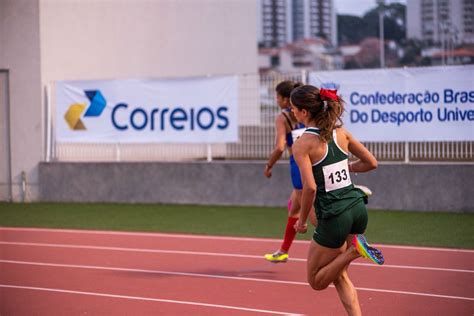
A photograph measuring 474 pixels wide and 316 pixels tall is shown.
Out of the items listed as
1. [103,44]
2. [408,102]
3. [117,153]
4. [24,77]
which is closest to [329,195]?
[408,102]

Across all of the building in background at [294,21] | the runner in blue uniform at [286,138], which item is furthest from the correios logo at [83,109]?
the building in background at [294,21]

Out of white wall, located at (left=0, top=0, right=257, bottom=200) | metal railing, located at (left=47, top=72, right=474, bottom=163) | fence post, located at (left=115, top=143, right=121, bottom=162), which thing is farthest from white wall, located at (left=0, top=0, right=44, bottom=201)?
fence post, located at (left=115, top=143, right=121, bottom=162)

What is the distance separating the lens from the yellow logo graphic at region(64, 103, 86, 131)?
60.6 feet

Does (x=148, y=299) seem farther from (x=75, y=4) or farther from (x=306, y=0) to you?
(x=306, y=0)

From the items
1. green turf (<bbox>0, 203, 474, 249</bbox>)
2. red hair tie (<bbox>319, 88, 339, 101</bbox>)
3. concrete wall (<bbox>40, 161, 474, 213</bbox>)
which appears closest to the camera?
red hair tie (<bbox>319, 88, 339, 101</bbox>)

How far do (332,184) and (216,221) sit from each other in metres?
8.55

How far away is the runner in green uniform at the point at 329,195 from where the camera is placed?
6.26 m

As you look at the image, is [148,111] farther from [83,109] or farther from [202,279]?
[202,279]

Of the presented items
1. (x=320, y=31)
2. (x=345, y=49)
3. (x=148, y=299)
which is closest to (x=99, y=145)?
(x=148, y=299)

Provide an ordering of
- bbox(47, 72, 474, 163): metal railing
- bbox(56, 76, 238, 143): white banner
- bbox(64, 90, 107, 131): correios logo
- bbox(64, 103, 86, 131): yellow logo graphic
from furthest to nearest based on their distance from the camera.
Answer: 1. bbox(64, 103, 86, 131): yellow logo graphic
2. bbox(64, 90, 107, 131): correios logo
3. bbox(56, 76, 238, 143): white banner
4. bbox(47, 72, 474, 163): metal railing

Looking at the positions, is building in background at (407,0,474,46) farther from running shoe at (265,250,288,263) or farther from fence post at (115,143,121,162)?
running shoe at (265,250,288,263)

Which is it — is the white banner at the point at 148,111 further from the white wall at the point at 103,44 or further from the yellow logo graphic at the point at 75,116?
the white wall at the point at 103,44

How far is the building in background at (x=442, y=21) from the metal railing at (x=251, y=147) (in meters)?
19.9

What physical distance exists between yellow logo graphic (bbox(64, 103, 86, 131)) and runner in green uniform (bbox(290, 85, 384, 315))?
41.2ft
